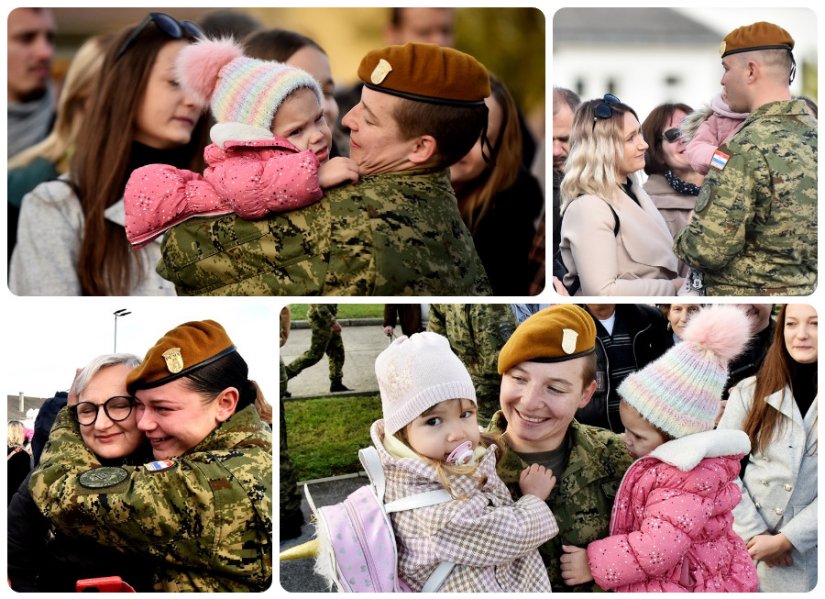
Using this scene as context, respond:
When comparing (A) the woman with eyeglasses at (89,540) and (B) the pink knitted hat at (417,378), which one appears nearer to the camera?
(B) the pink knitted hat at (417,378)

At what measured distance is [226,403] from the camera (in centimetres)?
400

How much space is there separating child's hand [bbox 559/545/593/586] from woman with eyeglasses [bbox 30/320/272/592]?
96 centimetres

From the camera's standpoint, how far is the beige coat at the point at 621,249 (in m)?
4.34

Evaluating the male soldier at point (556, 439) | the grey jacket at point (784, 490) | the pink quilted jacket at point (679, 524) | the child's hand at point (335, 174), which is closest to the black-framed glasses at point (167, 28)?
the child's hand at point (335, 174)

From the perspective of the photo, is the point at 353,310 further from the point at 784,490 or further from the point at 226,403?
the point at 784,490

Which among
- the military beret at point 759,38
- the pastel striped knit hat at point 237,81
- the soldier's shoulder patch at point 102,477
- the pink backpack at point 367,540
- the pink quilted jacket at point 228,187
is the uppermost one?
the military beret at point 759,38

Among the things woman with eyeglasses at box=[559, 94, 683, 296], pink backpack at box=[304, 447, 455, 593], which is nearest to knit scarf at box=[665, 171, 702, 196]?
woman with eyeglasses at box=[559, 94, 683, 296]

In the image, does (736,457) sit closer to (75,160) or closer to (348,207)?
(348,207)

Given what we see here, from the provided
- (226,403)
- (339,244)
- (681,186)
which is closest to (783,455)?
(681,186)

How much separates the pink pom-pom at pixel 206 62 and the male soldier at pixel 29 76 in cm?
69

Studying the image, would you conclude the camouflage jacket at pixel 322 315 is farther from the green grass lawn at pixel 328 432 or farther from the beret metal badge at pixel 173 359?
the beret metal badge at pixel 173 359

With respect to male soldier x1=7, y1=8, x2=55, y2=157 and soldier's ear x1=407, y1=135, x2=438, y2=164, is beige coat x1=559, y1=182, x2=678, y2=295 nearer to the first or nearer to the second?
soldier's ear x1=407, y1=135, x2=438, y2=164

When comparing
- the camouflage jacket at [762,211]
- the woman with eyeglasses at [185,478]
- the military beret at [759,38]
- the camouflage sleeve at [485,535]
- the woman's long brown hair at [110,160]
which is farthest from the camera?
the woman's long brown hair at [110,160]

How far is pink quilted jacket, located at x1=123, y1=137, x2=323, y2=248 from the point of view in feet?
11.9
